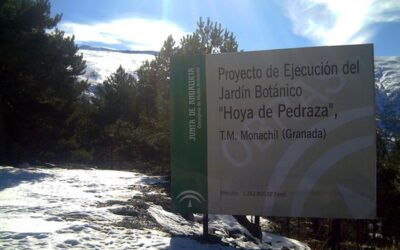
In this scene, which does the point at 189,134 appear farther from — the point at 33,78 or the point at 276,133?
the point at 33,78

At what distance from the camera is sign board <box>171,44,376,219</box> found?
24.1ft

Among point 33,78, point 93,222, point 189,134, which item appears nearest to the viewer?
point 93,222

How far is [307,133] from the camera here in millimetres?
7527

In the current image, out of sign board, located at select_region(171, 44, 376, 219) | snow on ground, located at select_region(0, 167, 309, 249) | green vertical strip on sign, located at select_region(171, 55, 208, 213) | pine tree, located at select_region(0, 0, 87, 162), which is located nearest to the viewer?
snow on ground, located at select_region(0, 167, 309, 249)

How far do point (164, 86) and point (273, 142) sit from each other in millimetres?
13444

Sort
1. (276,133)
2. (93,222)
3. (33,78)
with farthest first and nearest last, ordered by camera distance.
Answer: (33,78) → (93,222) → (276,133)

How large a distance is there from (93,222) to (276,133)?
337 cm

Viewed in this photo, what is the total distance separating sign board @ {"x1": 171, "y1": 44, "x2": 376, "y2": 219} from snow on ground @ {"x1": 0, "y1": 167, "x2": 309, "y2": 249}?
858 millimetres

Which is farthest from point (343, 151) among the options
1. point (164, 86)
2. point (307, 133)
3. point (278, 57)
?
point (164, 86)

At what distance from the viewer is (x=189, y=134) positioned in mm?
7965

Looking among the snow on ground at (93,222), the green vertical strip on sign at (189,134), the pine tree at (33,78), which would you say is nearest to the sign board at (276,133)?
the green vertical strip on sign at (189,134)

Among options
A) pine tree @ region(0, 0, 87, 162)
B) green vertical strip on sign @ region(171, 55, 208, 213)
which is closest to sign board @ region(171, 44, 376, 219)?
green vertical strip on sign @ region(171, 55, 208, 213)

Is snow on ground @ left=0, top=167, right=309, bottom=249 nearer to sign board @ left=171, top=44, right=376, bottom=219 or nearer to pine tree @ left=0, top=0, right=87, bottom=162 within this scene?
sign board @ left=171, top=44, right=376, bottom=219

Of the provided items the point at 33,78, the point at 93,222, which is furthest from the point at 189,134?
the point at 33,78
